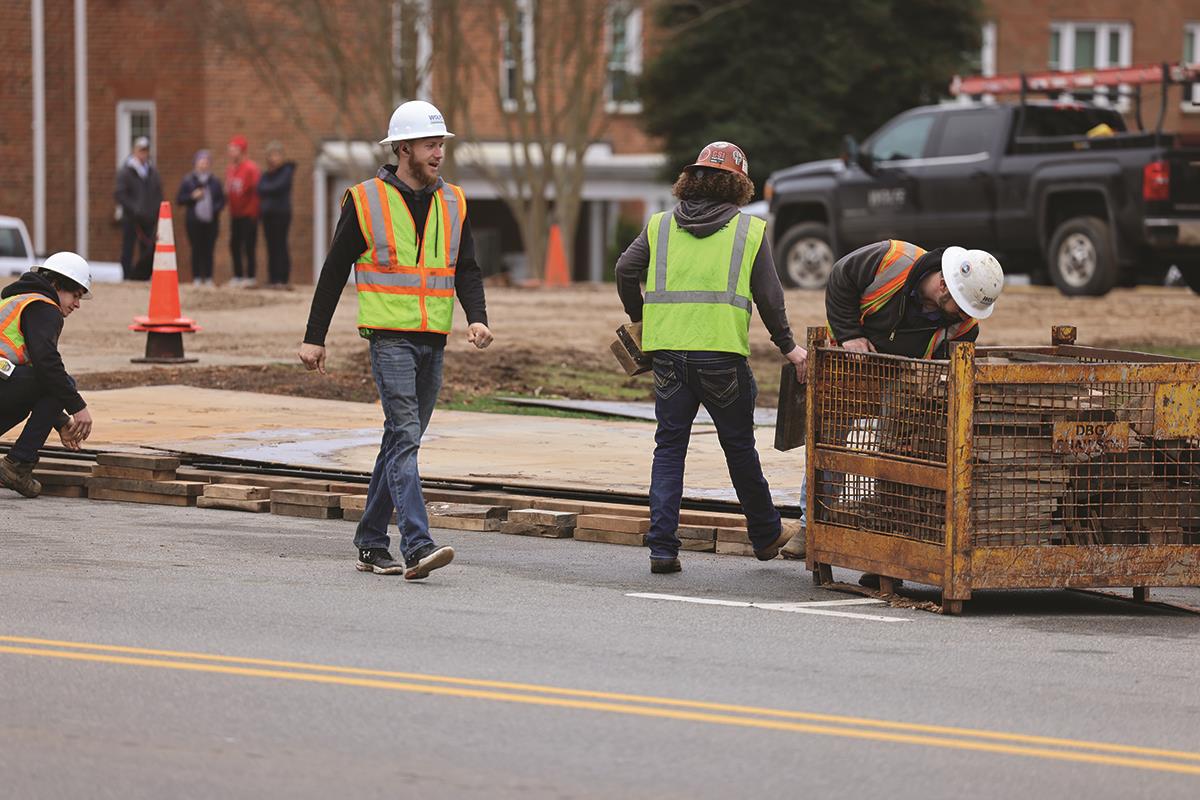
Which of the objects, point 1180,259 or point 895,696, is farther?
point 1180,259

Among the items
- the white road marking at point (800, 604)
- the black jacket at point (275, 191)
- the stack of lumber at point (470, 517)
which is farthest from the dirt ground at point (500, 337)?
the white road marking at point (800, 604)

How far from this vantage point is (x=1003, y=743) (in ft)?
20.4

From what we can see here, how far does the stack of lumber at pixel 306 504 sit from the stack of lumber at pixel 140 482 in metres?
0.48

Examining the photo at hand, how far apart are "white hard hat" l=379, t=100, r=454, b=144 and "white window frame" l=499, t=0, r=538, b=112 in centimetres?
2270

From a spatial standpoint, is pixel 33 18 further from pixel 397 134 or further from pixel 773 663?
pixel 773 663

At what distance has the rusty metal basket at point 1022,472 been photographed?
329 inches

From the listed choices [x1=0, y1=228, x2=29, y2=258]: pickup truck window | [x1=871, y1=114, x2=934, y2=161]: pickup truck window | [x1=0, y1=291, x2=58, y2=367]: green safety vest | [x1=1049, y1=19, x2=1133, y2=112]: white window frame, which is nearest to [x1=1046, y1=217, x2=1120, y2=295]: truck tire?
[x1=871, y1=114, x2=934, y2=161]: pickup truck window

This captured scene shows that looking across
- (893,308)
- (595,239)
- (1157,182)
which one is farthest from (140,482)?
(595,239)

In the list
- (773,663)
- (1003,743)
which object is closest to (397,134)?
(773,663)

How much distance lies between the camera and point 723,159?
364 inches

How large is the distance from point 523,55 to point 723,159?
24.5 meters

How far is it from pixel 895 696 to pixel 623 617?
62.7 inches

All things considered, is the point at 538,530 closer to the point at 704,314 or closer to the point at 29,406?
the point at 704,314

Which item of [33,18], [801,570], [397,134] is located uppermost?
[33,18]
